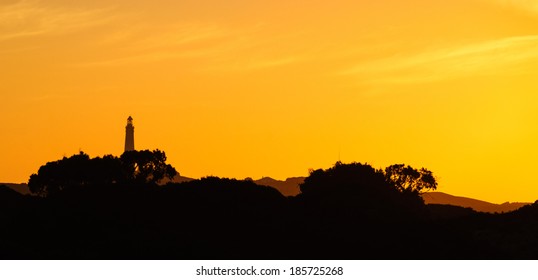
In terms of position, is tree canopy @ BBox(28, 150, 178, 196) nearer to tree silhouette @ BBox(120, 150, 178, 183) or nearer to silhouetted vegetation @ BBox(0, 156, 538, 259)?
tree silhouette @ BBox(120, 150, 178, 183)

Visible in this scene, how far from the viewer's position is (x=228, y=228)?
120688 millimetres

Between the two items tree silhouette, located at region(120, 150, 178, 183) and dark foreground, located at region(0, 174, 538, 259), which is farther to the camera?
tree silhouette, located at region(120, 150, 178, 183)

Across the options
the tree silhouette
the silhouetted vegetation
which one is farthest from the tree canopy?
the silhouetted vegetation

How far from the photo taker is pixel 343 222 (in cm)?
12838

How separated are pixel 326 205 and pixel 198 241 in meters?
33.3

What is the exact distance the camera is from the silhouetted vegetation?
370 feet

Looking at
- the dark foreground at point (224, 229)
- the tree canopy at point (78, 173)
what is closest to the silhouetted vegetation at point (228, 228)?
the dark foreground at point (224, 229)

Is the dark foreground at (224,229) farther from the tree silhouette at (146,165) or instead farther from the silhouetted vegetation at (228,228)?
the tree silhouette at (146,165)

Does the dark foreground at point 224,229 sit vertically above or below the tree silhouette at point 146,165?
below

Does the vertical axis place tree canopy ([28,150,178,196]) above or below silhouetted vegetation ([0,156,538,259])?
above

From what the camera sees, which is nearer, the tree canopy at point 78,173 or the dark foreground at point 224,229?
the dark foreground at point 224,229

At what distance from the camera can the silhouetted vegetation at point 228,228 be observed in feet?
370
